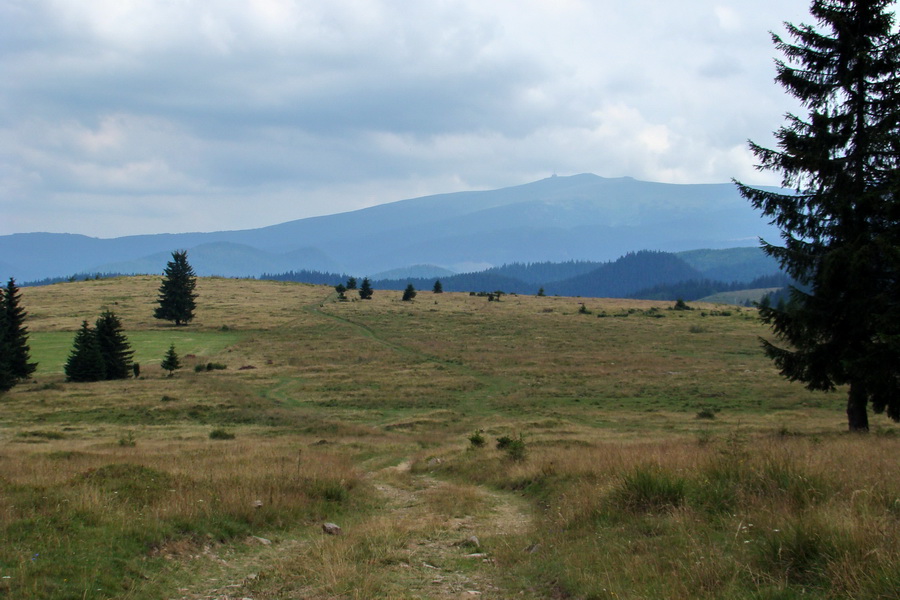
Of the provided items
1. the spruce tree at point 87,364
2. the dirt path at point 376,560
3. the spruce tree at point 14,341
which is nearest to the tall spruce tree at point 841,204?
the dirt path at point 376,560

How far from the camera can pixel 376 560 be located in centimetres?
712

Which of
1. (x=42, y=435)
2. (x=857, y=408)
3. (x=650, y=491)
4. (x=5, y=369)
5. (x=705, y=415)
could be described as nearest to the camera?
(x=650, y=491)

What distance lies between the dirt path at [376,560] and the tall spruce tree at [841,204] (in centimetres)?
1220

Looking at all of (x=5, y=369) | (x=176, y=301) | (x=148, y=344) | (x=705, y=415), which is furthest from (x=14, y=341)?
(x=705, y=415)

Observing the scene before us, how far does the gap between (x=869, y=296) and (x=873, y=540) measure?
14.8 meters

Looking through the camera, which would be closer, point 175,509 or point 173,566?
point 173,566

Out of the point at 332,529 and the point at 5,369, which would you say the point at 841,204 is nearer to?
the point at 332,529

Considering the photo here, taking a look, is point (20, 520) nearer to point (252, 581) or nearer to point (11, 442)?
point (252, 581)

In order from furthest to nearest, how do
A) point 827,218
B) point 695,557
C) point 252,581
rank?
point 827,218, point 252,581, point 695,557

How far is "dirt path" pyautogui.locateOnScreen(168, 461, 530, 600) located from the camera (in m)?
6.21

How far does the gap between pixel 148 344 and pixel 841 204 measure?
6505cm

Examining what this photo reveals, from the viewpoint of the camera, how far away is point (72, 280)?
124938mm

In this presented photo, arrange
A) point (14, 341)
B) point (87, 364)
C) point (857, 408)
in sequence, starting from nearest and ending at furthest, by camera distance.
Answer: point (857, 408) → point (14, 341) → point (87, 364)

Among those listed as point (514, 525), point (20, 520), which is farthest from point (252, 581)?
point (514, 525)
